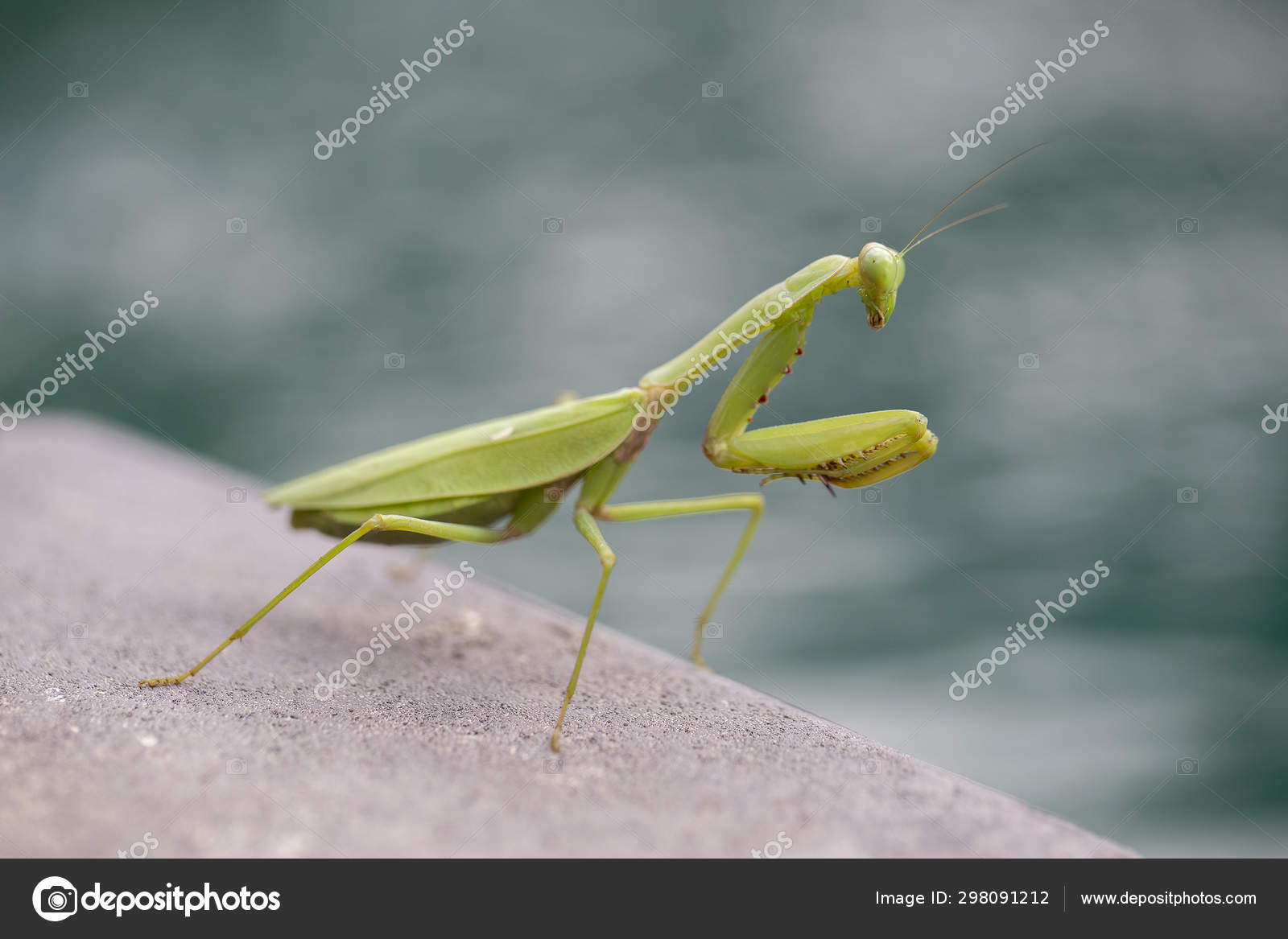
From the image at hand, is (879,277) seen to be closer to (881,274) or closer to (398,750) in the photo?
(881,274)

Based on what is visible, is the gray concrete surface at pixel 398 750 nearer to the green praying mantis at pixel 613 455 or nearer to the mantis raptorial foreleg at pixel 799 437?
the green praying mantis at pixel 613 455

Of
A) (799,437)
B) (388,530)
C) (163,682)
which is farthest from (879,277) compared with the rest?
(163,682)

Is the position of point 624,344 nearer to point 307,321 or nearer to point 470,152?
point 470,152

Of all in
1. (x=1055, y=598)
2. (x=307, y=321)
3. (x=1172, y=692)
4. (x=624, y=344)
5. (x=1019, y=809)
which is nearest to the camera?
(x=1019, y=809)

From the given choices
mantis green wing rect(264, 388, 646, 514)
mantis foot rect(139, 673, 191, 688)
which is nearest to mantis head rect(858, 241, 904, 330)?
mantis green wing rect(264, 388, 646, 514)

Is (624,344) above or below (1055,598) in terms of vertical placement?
above

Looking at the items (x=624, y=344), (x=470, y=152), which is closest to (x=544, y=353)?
(x=624, y=344)
